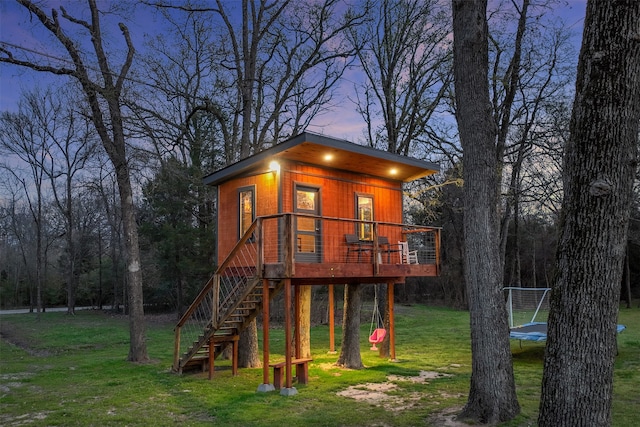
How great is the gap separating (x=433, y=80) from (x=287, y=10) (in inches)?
213

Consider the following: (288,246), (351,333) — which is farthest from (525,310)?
(288,246)

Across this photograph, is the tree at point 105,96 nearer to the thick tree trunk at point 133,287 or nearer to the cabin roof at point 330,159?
the thick tree trunk at point 133,287

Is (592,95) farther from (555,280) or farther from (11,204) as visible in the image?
(11,204)

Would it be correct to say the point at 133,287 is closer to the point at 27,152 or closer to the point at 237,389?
the point at 237,389

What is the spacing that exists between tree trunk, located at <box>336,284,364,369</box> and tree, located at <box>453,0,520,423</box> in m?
4.91

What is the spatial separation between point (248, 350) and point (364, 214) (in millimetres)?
4556

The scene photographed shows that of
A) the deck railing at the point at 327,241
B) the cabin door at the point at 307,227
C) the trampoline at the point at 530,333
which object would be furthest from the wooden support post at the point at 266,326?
the trampoline at the point at 530,333

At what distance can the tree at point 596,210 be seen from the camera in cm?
393

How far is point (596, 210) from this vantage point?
399cm

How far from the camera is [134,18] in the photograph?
14289mm

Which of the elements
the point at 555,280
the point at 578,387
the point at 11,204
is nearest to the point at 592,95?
the point at 555,280

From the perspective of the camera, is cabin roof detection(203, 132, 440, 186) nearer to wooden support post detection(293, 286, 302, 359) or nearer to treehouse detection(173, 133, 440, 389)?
treehouse detection(173, 133, 440, 389)

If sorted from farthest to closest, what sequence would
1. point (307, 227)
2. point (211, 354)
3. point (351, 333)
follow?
point (351, 333)
point (307, 227)
point (211, 354)

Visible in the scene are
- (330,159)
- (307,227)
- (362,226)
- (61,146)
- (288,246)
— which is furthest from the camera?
(61,146)
